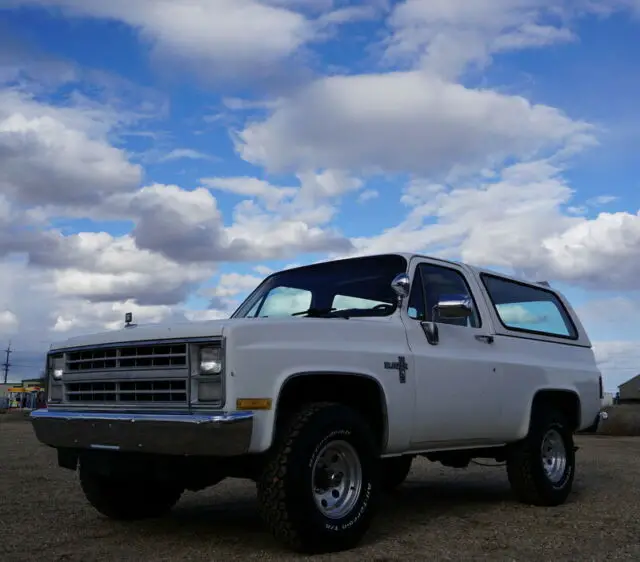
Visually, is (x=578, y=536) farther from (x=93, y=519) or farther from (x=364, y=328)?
(x=93, y=519)

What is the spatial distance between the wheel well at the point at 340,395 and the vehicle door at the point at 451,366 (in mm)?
335

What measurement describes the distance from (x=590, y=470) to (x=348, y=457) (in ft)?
21.3

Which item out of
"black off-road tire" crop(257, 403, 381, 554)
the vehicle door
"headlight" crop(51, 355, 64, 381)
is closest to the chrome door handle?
the vehicle door

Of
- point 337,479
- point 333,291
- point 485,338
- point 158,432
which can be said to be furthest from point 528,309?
point 158,432

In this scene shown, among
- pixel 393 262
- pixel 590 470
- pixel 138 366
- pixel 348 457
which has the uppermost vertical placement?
pixel 393 262

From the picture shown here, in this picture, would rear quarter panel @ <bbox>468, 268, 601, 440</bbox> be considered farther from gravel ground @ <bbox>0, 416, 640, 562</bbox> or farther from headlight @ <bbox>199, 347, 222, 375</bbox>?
headlight @ <bbox>199, 347, 222, 375</bbox>

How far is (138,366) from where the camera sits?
4980mm

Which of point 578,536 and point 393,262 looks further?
point 393,262

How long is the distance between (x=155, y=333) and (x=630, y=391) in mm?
35665

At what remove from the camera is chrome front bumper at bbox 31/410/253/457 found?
4.42 m

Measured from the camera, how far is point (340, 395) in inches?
213

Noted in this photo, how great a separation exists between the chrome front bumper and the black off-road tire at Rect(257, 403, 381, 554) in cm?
33

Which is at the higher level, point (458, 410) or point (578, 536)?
point (458, 410)

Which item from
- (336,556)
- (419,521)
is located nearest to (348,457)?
(336,556)
